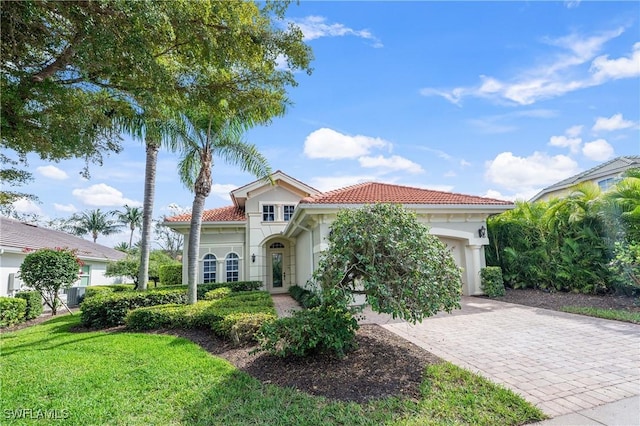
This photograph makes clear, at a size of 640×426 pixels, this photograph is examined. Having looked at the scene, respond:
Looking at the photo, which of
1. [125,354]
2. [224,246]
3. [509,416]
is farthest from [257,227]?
[509,416]

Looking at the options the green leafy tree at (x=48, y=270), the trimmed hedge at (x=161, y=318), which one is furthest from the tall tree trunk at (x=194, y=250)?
the green leafy tree at (x=48, y=270)

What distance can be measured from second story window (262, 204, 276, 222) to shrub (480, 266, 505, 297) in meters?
11.1

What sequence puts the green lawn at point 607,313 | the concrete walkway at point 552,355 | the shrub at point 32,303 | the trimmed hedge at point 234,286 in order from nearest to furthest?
the concrete walkway at point 552,355 → the green lawn at point 607,313 → the shrub at point 32,303 → the trimmed hedge at point 234,286

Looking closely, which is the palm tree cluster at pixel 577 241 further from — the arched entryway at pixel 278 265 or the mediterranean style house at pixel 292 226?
the arched entryway at pixel 278 265

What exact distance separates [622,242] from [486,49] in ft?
25.6

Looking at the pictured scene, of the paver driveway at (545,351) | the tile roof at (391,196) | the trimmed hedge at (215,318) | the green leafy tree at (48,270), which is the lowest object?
the paver driveway at (545,351)

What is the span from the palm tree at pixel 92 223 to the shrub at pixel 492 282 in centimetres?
5445

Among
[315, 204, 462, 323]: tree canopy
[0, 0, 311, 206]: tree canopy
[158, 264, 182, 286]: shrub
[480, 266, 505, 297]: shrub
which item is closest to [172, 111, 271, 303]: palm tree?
[0, 0, 311, 206]: tree canopy

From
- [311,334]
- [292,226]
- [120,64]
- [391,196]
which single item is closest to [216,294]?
[292,226]

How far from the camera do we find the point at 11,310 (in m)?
11.5

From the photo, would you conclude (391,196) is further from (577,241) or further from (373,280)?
(373,280)

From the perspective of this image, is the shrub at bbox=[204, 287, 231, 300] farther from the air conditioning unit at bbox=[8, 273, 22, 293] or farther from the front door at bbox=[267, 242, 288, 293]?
the air conditioning unit at bbox=[8, 273, 22, 293]

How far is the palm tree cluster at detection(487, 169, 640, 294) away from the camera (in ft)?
32.8

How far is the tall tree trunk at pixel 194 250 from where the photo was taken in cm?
1100
